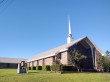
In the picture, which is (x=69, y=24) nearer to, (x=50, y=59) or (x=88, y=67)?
(x=50, y=59)

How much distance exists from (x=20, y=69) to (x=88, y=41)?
1823cm

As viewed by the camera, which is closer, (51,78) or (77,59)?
(51,78)

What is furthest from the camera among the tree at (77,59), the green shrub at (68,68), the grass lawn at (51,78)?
the tree at (77,59)

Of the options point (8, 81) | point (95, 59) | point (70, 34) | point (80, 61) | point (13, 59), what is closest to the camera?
point (8, 81)

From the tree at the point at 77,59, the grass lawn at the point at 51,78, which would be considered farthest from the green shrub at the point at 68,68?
the grass lawn at the point at 51,78

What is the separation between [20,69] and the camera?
27219mm

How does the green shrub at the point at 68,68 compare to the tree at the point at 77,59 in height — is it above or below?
below

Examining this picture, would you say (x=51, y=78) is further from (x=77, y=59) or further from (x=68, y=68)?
(x=77, y=59)

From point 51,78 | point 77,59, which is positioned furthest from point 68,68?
point 51,78

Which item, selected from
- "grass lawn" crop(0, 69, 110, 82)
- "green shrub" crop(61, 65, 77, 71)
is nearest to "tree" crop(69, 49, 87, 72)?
"green shrub" crop(61, 65, 77, 71)

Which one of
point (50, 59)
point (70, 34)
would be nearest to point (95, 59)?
point (50, 59)

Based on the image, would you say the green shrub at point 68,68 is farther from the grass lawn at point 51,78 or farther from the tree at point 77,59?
the grass lawn at point 51,78

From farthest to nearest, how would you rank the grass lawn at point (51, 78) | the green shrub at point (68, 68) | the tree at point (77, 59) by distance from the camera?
the tree at point (77, 59) → the green shrub at point (68, 68) → the grass lawn at point (51, 78)

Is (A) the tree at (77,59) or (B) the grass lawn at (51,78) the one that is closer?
(B) the grass lawn at (51,78)
